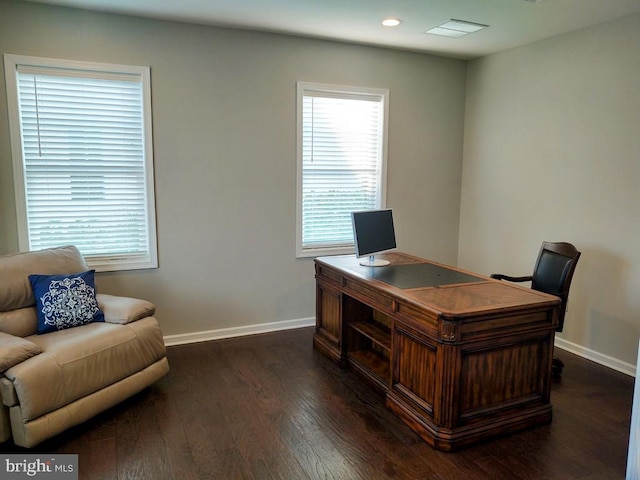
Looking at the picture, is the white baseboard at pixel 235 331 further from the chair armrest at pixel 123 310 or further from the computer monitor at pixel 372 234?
the computer monitor at pixel 372 234

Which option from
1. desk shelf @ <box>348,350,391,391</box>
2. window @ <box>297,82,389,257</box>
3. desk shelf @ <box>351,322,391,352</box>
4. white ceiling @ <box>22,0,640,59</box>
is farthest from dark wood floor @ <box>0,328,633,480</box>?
white ceiling @ <box>22,0,640,59</box>

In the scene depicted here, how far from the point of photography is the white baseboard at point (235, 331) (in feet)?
13.5

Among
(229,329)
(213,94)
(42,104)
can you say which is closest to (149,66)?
(213,94)

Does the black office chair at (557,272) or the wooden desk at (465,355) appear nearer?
the wooden desk at (465,355)

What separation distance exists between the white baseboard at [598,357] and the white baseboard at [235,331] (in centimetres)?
227

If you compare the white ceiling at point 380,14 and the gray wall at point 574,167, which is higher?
the white ceiling at point 380,14

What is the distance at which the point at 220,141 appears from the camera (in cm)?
407

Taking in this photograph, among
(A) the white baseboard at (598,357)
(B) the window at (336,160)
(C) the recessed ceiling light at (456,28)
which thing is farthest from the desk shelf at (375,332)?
(C) the recessed ceiling light at (456,28)

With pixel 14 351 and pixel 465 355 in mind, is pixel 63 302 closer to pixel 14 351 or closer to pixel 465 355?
pixel 14 351

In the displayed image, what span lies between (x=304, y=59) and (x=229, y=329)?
2560 millimetres

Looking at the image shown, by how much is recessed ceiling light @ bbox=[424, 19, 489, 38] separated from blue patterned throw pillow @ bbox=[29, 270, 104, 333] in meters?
3.38

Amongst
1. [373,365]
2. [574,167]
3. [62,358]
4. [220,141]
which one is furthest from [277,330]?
[574,167]

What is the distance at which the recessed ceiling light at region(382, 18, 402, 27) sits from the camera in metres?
3.71

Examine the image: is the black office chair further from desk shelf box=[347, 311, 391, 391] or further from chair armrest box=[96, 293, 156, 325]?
chair armrest box=[96, 293, 156, 325]
